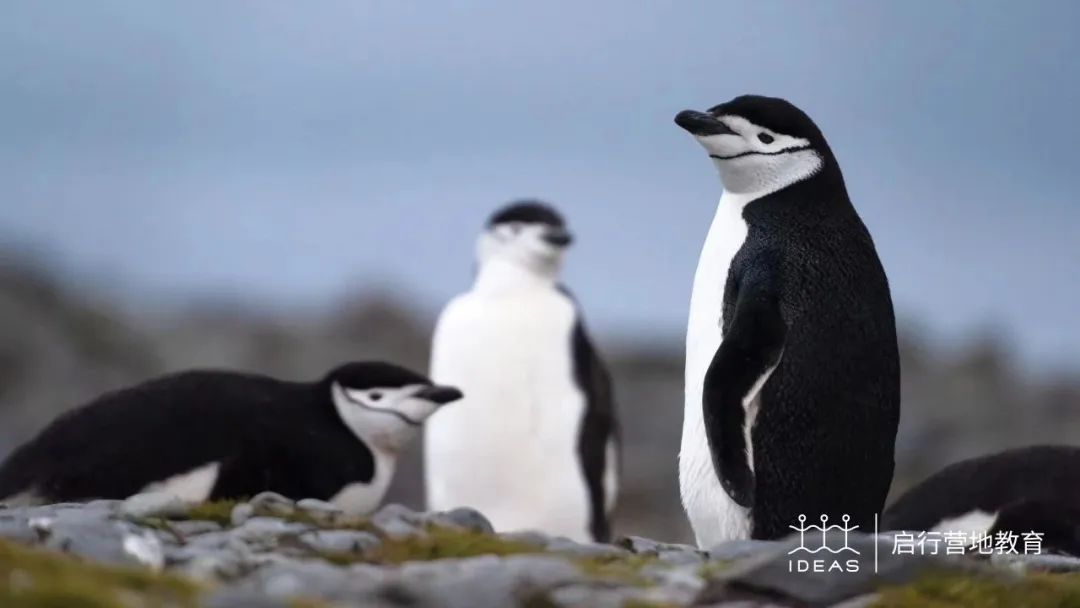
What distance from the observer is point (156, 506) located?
473 centimetres

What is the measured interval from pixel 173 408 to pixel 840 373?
7.46 feet

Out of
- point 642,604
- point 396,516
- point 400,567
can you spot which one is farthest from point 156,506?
point 642,604

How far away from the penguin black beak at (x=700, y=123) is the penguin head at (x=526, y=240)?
191 inches

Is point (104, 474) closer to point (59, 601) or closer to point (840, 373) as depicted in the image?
point (840, 373)

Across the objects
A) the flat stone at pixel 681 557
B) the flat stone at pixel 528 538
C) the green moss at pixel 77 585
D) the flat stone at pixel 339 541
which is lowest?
the flat stone at pixel 681 557

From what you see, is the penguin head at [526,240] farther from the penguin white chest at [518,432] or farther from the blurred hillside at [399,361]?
the blurred hillside at [399,361]

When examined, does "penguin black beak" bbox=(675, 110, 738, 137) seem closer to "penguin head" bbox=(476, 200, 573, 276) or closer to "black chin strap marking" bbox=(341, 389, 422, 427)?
"black chin strap marking" bbox=(341, 389, 422, 427)

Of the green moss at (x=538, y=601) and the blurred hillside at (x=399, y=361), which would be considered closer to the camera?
the green moss at (x=538, y=601)

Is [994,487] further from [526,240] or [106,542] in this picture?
[526,240]

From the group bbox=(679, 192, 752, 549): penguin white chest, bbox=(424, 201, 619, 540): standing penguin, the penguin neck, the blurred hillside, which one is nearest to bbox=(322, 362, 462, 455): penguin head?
bbox=(679, 192, 752, 549): penguin white chest

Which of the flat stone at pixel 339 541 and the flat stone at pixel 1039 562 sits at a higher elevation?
Result: the flat stone at pixel 339 541

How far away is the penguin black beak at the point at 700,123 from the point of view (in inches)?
217

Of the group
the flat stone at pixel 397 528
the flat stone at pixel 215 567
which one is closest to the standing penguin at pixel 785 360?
the flat stone at pixel 397 528

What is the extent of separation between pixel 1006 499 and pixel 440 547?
299 cm
